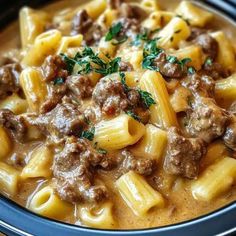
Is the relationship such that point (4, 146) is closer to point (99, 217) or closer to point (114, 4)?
point (99, 217)

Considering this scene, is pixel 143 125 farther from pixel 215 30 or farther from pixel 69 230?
pixel 215 30

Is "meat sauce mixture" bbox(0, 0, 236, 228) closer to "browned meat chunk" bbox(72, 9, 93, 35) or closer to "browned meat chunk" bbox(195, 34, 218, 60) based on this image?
"browned meat chunk" bbox(195, 34, 218, 60)

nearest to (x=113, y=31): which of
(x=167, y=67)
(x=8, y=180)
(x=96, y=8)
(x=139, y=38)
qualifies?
(x=139, y=38)

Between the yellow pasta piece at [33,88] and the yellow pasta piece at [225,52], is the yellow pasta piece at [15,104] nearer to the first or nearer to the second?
the yellow pasta piece at [33,88]

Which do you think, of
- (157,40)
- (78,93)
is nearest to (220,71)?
(157,40)

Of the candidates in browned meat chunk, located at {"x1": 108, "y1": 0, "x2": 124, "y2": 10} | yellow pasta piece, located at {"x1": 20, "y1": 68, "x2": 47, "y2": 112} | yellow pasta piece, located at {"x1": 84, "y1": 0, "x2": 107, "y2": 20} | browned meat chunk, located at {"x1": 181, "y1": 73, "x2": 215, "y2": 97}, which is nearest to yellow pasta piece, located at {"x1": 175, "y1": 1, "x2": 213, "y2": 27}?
browned meat chunk, located at {"x1": 108, "y1": 0, "x2": 124, "y2": 10}

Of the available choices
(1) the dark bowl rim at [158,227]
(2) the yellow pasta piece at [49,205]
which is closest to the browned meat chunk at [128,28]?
(2) the yellow pasta piece at [49,205]
